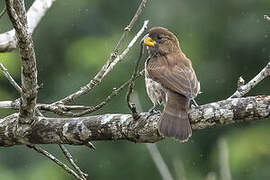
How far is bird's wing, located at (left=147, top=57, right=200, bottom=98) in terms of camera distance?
475 cm

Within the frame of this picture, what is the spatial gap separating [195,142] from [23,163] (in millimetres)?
2255

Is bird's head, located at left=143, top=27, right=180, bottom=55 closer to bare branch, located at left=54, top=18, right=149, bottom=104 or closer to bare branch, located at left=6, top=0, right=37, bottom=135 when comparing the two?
bare branch, located at left=54, top=18, right=149, bottom=104

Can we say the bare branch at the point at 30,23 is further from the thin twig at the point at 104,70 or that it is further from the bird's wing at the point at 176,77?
the bird's wing at the point at 176,77

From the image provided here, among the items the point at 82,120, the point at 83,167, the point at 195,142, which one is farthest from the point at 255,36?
the point at 82,120

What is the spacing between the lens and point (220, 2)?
31.6 ft

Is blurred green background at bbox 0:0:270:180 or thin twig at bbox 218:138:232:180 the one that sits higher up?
thin twig at bbox 218:138:232:180

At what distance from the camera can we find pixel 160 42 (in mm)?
5523

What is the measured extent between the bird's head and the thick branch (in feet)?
4.62

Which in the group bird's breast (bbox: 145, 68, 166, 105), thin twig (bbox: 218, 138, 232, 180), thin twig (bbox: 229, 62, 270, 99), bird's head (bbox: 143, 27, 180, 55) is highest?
thin twig (bbox: 229, 62, 270, 99)

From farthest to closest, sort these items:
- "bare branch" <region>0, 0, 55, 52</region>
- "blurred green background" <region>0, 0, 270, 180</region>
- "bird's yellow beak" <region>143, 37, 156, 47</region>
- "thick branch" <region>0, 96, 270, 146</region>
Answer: "blurred green background" <region>0, 0, 270, 180</region>, "bird's yellow beak" <region>143, 37, 156, 47</region>, "bare branch" <region>0, 0, 55, 52</region>, "thick branch" <region>0, 96, 270, 146</region>

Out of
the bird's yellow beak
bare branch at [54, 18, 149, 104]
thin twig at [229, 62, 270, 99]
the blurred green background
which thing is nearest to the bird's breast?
the bird's yellow beak

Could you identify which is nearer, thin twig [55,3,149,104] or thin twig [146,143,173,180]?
thin twig [146,143,173,180]

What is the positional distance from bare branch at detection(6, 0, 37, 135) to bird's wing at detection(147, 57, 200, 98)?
117 centimetres

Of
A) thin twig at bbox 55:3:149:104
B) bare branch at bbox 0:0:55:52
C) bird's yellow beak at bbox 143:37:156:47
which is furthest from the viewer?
bird's yellow beak at bbox 143:37:156:47
